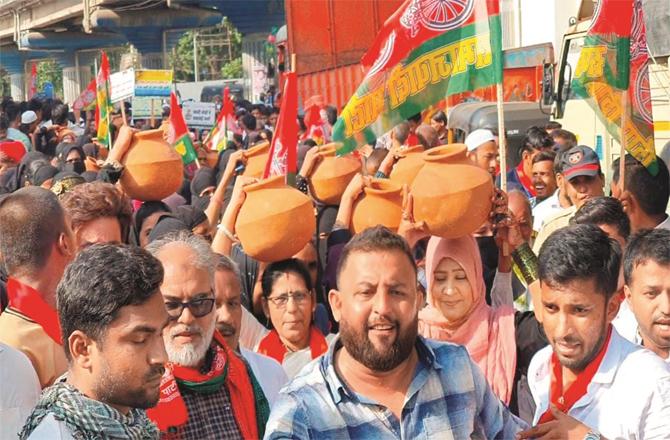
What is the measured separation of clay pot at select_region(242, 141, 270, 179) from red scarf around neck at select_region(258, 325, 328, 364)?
2282 mm

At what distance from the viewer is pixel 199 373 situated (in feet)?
12.1

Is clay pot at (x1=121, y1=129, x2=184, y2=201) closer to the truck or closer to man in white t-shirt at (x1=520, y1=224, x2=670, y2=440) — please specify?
man in white t-shirt at (x1=520, y1=224, x2=670, y2=440)

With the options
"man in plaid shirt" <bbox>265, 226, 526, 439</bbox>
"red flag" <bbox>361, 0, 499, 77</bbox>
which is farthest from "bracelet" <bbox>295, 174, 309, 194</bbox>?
"man in plaid shirt" <bbox>265, 226, 526, 439</bbox>

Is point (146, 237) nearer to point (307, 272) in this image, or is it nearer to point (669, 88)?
point (307, 272)

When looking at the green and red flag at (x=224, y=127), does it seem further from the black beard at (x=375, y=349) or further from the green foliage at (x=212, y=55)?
the green foliage at (x=212, y=55)

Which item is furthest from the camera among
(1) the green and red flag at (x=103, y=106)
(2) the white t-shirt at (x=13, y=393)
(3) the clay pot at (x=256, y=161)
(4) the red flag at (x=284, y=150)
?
(1) the green and red flag at (x=103, y=106)

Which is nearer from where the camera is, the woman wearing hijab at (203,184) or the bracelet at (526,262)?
the bracelet at (526,262)

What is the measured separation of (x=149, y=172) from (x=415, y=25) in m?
1.70

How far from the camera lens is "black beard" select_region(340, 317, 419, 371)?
124 inches

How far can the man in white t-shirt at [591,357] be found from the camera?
139 inches

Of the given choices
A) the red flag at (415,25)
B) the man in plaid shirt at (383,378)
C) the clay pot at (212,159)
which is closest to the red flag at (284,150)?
the red flag at (415,25)

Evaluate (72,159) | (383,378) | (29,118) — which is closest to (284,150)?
(383,378)

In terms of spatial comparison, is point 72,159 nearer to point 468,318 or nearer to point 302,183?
point 302,183

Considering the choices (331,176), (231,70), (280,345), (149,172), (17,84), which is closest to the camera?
(280,345)
